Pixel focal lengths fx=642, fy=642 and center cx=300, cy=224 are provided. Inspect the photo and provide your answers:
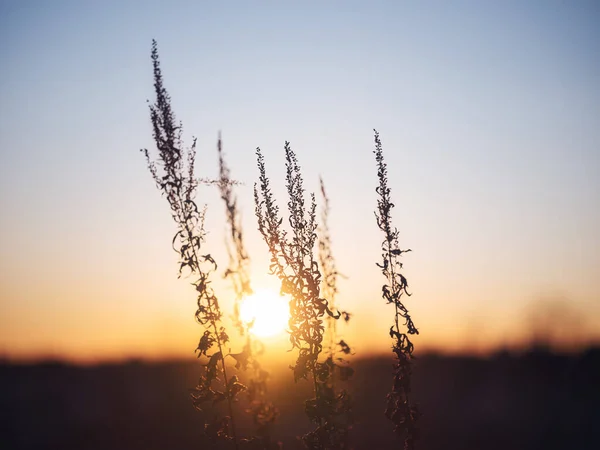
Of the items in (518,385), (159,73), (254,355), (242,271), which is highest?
(159,73)

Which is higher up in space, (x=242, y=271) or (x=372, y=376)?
(x=242, y=271)

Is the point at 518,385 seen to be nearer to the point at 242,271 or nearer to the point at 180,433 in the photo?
the point at 180,433

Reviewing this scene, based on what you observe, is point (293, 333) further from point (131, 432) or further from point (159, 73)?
point (131, 432)

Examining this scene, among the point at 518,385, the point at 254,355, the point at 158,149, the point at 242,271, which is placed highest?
the point at 158,149

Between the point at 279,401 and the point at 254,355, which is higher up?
the point at 254,355

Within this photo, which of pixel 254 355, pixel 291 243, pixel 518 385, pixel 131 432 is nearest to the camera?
pixel 254 355

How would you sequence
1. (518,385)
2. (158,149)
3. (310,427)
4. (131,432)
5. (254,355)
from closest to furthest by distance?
(254,355) < (158,149) < (310,427) < (131,432) < (518,385)

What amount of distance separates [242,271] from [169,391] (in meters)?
28.0

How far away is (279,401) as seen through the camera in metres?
32.2

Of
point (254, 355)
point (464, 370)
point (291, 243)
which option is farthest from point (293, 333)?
point (464, 370)

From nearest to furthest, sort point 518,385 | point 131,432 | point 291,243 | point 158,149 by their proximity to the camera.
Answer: point 158,149
point 291,243
point 131,432
point 518,385

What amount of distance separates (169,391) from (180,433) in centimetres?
361

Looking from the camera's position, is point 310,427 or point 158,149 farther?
→ point 310,427

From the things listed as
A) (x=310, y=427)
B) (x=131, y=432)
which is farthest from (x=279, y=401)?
(x=131, y=432)
